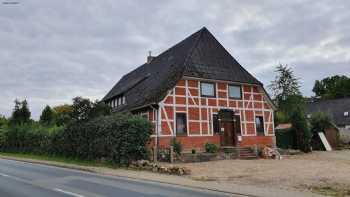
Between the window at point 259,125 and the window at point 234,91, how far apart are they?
225 centimetres

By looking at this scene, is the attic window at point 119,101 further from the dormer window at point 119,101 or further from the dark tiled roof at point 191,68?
the dark tiled roof at point 191,68

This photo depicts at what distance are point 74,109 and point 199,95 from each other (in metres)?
8.39

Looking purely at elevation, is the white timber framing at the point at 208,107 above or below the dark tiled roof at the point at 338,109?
below

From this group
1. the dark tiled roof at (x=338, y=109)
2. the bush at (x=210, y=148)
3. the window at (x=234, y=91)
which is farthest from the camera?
the dark tiled roof at (x=338, y=109)

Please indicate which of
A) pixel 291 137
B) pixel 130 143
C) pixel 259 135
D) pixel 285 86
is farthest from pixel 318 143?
pixel 130 143

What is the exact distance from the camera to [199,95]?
941 inches

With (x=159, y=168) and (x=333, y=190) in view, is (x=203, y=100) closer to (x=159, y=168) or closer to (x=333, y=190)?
(x=159, y=168)

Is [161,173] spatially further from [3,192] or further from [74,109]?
[74,109]

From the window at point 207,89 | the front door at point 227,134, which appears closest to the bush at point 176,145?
the front door at point 227,134

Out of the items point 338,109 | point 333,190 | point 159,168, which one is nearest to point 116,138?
point 159,168

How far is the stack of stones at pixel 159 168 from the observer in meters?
14.8

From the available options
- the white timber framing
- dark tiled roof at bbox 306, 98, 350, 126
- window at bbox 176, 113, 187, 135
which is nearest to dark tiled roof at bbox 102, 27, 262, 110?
the white timber framing

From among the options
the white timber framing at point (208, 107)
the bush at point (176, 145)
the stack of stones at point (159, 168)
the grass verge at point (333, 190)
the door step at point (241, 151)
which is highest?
the white timber framing at point (208, 107)

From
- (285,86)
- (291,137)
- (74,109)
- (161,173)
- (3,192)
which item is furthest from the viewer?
(285,86)
